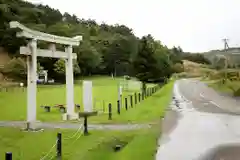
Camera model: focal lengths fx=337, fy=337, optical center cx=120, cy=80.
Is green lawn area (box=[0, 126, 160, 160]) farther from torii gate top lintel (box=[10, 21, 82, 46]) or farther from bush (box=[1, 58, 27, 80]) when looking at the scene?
bush (box=[1, 58, 27, 80])

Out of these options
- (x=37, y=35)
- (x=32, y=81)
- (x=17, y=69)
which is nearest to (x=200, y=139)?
(x=32, y=81)

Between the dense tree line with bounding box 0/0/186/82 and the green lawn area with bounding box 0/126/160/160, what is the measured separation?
22383 millimetres

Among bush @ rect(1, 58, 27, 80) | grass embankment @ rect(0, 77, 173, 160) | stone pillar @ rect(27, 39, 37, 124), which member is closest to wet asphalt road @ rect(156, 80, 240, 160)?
grass embankment @ rect(0, 77, 173, 160)

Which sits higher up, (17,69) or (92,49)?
(92,49)

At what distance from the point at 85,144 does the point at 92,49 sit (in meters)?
61.2

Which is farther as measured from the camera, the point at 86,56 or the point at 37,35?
the point at 86,56

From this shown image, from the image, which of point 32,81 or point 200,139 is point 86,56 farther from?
point 200,139

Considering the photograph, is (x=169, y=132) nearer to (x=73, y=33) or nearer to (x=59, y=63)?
(x=59, y=63)

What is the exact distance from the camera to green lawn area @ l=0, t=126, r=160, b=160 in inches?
361

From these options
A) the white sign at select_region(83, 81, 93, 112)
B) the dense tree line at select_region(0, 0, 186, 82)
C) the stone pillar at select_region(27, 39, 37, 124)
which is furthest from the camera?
the dense tree line at select_region(0, 0, 186, 82)

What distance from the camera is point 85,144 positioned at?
10.7m

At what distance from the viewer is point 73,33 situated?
7212 cm

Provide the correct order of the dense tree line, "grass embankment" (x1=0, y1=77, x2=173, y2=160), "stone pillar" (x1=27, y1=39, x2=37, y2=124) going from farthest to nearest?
the dense tree line
"stone pillar" (x1=27, y1=39, x2=37, y2=124)
"grass embankment" (x1=0, y1=77, x2=173, y2=160)

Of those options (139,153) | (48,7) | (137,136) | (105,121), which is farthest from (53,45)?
(48,7)
